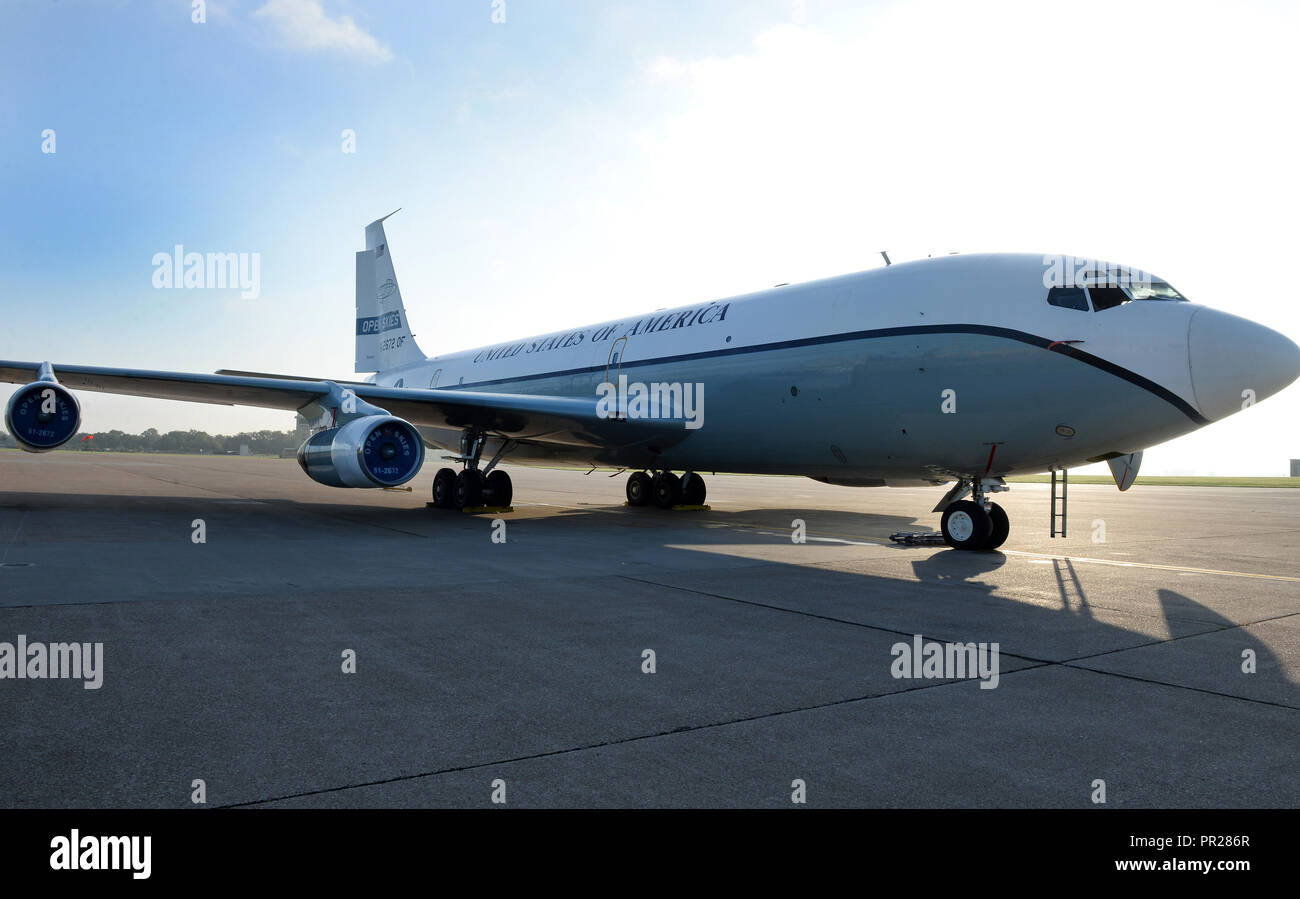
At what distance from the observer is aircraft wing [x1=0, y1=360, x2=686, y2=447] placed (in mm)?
13781

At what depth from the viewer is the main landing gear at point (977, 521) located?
1107 centimetres

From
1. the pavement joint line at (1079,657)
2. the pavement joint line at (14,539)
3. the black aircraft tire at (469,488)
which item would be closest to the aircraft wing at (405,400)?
the black aircraft tire at (469,488)

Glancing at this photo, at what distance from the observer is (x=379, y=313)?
2525 centimetres

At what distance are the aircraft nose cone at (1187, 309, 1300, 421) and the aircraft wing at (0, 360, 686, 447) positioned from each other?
8.03 m

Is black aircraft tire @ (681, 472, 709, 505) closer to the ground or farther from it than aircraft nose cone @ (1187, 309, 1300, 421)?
closer to the ground

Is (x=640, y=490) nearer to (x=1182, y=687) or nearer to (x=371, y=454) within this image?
(x=371, y=454)

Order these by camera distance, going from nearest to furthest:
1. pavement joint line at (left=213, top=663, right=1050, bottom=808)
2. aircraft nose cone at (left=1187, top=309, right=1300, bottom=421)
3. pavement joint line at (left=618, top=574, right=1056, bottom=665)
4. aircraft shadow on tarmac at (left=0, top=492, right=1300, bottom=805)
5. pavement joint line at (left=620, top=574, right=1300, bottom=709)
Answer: pavement joint line at (left=213, top=663, right=1050, bottom=808) < aircraft shadow on tarmac at (left=0, top=492, right=1300, bottom=805) < pavement joint line at (left=620, top=574, right=1300, bottom=709) < pavement joint line at (left=618, top=574, right=1056, bottom=665) < aircraft nose cone at (left=1187, top=309, right=1300, bottom=421)

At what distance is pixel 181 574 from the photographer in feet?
26.5

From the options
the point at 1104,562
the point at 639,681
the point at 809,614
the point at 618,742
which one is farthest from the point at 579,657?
the point at 1104,562

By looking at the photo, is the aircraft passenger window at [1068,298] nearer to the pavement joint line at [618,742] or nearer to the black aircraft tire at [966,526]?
the black aircraft tire at [966,526]

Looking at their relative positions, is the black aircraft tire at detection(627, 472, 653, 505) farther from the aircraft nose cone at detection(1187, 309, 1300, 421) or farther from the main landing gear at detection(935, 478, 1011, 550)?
the aircraft nose cone at detection(1187, 309, 1300, 421)

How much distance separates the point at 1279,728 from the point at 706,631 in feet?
10.8

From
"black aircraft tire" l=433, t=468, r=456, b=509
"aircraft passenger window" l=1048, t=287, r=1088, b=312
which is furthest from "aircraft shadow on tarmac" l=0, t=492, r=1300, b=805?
"black aircraft tire" l=433, t=468, r=456, b=509
